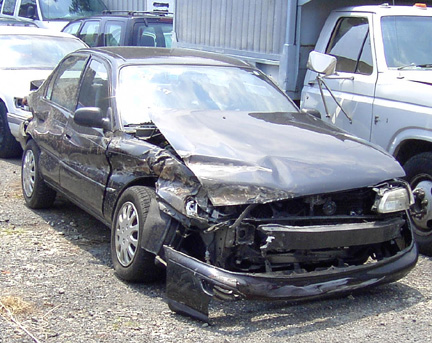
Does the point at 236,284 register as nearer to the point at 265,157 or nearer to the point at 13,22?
the point at 265,157

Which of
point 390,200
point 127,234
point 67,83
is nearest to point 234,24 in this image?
point 67,83

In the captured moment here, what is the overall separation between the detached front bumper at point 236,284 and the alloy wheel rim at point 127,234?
0.48 metres

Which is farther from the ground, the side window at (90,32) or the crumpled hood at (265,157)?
the side window at (90,32)

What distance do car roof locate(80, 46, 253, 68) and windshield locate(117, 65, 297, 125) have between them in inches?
3.5

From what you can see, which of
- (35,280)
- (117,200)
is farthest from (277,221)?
(35,280)

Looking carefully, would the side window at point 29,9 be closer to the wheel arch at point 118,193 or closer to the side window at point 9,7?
the side window at point 9,7

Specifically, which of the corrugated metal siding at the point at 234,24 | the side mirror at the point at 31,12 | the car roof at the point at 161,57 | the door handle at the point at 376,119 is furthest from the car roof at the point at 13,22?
the door handle at the point at 376,119

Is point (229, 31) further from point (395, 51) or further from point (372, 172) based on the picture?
point (372, 172)

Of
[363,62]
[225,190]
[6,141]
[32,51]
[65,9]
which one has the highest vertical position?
[65,9]

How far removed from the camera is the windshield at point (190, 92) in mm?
5793

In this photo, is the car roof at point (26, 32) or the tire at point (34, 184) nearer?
the tire at point (34, 184)

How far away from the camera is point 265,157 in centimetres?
480

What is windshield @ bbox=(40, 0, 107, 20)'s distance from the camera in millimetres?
15484

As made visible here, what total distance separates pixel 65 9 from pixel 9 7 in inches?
84.1
